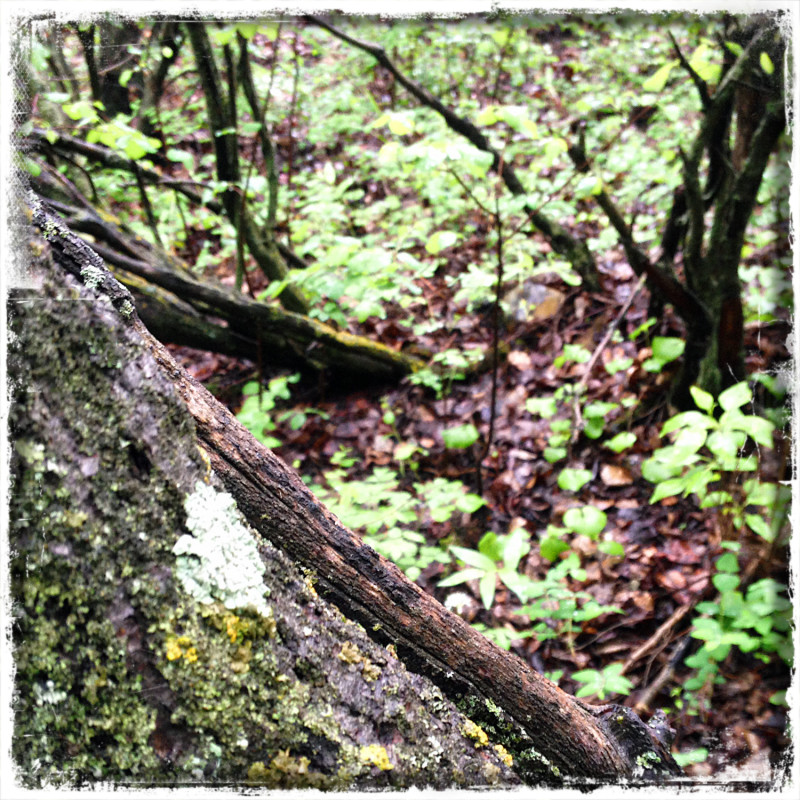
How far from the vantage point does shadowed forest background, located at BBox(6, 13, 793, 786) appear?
193 cm

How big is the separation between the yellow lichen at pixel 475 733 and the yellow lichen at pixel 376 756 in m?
0.17

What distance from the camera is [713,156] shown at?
291cm

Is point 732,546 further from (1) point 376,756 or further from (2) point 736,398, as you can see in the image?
(1) point 376,756

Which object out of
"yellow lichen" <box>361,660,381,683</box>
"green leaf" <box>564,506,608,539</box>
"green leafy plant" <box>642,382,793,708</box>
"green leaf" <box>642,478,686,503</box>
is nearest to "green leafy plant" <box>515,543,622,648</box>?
"green leaf" <box>564,506,608,539</box>

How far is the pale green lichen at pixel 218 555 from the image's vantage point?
671mm

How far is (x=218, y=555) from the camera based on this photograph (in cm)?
70

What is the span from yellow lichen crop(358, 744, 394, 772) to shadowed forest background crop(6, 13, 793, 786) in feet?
0.33

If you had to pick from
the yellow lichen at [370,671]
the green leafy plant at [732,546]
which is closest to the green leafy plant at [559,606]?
the green leafy plant at [732,546]

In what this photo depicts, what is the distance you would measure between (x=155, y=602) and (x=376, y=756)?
0.35 m

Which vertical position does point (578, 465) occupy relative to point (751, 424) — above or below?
below

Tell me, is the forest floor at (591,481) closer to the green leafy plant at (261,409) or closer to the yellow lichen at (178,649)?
the green leafy plant at (261,409)

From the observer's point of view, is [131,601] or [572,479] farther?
[572,479]

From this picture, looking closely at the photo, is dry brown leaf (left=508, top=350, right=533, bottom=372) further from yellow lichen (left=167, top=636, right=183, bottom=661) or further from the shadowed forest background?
yellow lichen (left=167, top=636, right=183, bottom=661)

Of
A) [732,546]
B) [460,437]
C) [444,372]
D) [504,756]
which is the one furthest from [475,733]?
[444,372]
